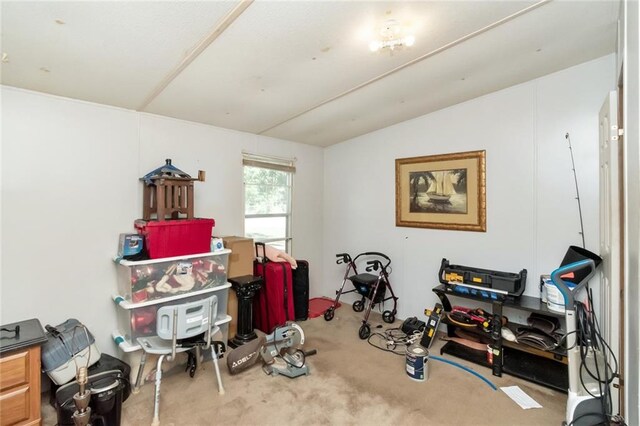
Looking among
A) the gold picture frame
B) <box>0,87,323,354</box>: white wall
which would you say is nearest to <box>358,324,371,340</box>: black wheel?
the gold picture frame

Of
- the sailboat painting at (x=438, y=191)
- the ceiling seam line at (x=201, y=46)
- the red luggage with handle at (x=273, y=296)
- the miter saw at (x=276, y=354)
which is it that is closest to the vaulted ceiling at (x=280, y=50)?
the ceiling seam line at (x=201, y=46)

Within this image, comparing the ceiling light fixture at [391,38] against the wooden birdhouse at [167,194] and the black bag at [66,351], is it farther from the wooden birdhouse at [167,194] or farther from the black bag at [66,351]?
the black bag at [66,351]

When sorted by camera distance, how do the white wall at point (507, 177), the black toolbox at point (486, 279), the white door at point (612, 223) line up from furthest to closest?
the black toolbox at point (486, 279), the white wall at point (507, 177), the white door at point (612, 223)

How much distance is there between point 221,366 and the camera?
2814 mm

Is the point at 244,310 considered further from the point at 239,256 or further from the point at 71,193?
the point at 71,193

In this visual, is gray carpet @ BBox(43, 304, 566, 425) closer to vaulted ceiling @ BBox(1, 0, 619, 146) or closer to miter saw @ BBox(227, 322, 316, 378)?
miter saw @ BBox(227, 322, 316, 378)

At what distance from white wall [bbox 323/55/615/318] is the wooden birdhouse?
2.37 meters

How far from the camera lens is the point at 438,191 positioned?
3.63m

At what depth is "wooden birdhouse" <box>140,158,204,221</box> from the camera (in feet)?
9.05

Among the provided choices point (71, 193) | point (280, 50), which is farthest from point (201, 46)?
point (71, 193)

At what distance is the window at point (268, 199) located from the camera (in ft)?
13.1

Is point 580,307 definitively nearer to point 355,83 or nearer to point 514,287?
point 514,287

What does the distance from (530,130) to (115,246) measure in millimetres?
4058

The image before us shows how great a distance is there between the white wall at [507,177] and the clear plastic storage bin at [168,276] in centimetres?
220
